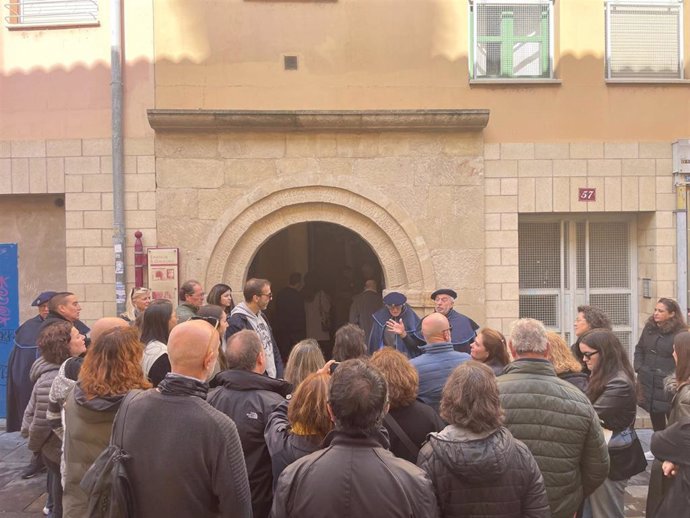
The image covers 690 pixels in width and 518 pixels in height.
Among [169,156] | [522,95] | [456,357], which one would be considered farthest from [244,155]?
[456,357]

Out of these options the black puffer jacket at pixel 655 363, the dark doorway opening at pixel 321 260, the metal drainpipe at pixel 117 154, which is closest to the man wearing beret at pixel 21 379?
the metal drainpipe at pixel 117 154

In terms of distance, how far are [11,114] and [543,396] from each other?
22.4 feet

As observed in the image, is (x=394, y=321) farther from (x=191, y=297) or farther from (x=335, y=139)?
(x=335, y=139)

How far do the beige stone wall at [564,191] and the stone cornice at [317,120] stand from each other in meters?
0.54

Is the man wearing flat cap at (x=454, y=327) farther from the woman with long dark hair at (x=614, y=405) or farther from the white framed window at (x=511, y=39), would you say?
the white framed window at (x=511, y=39)

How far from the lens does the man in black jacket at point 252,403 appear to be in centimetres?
324

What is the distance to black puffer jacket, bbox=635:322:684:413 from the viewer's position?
5.88 meters

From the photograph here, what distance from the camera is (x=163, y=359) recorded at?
13.3 ft

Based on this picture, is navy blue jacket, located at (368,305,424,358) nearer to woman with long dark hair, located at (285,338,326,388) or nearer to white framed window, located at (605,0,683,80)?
woman with long dark hair, located at (285,338,326,388)

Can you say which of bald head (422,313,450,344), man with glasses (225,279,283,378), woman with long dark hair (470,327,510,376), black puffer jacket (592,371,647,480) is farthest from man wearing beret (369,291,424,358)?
black puffer jacket (592,371,647,480)

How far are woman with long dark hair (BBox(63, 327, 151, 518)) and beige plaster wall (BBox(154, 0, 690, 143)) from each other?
191 inches

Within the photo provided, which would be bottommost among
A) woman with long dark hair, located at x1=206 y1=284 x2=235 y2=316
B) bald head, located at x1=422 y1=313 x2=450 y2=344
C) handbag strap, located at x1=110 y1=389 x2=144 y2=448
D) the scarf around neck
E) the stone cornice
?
handbag strap, located at x1=110 y1=389 x2=144 y2=448

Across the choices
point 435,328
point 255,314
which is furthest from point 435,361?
point 255,314

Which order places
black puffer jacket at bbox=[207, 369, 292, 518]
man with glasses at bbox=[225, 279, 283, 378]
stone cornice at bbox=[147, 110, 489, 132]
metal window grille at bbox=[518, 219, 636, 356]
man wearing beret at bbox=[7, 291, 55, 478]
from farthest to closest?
metal window grille at bbox=[518, 219, 636, 356] < stone cornice at bbox=[147, 110, 489, 132] < man wearing beret at bbox=[7, 291, 55, 478] < man with glasses at bbox=[225, 279, 283, 378] < black puffer jacket at bbox=[207, 369, 292, 518]
